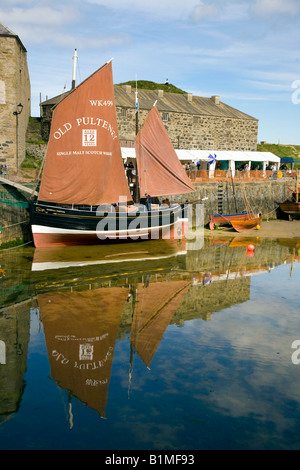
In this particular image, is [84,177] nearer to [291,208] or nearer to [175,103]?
[291,208]

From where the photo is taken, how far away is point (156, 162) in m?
24.7

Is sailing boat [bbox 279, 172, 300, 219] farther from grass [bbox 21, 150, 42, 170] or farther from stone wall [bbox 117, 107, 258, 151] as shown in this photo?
grass [bbox 21, 150, 42, 170]

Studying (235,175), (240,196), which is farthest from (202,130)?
(240,196)

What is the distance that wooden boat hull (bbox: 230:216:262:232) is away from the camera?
27867mm

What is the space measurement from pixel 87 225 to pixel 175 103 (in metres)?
26.5

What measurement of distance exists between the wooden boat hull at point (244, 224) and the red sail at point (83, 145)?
373 inches

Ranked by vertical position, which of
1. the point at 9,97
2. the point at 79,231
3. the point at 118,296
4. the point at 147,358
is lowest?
the point at 147,358

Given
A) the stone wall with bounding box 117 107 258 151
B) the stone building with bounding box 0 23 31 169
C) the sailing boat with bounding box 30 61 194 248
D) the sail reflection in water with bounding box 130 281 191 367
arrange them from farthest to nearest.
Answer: the stone wall with bounding box 117 107 258 151, the stone building with bounding box 0 23 31 169, the sailing boat with bounding box 30 61 194 248, the sail reflection in water with bounding box 130 281 191 367

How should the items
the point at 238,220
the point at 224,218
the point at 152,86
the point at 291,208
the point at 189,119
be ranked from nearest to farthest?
the point at 238,220, the point at 224,218, the point at 291,208, the point at 189,119, the point at 152,86

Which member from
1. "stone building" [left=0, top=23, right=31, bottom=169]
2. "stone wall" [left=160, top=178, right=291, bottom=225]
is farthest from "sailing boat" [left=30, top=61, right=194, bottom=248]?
"stone wall" [left=160, top=178, right=291, bottom=225]

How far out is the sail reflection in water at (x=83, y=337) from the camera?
811 cm

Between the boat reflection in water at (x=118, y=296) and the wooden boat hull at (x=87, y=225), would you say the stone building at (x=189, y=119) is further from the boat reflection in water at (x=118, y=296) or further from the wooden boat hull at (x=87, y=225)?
the boat reflection in water at (x=118, y=296)

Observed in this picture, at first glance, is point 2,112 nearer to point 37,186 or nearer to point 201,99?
point 37,186
